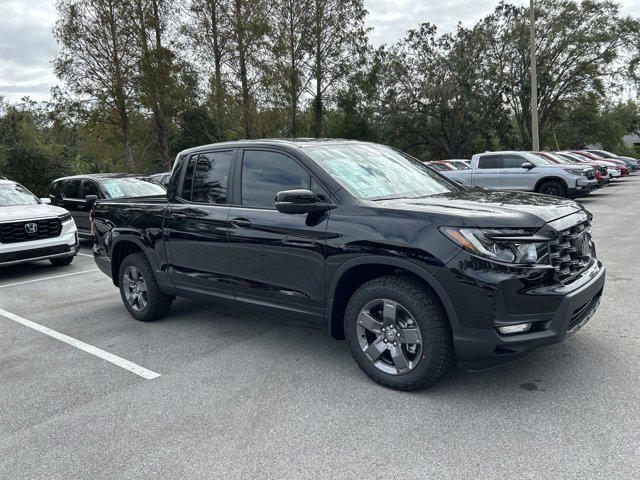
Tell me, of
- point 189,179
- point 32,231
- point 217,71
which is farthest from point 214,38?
point 189,179

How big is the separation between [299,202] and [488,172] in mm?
14494

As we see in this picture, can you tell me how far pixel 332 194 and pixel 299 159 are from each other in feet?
1.57

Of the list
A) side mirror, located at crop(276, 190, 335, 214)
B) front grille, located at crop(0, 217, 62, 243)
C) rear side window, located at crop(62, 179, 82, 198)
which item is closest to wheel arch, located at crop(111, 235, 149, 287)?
side mirror, located at crop(276, 190, 335, 214)

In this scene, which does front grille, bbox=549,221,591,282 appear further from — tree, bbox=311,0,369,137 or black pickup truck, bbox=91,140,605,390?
tree, bbox=311,0,369,137

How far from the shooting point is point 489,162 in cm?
1712

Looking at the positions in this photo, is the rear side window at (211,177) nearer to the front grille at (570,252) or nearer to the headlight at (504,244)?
the headlight at (504,244)

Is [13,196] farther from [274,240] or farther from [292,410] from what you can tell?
[292,410]

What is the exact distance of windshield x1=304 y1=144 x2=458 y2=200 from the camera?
13.3ft

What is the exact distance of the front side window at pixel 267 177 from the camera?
13.7 ft

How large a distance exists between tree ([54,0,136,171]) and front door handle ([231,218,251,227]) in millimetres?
21111

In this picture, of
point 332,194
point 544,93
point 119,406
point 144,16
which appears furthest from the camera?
point 544,93

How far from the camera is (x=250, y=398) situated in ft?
12.0

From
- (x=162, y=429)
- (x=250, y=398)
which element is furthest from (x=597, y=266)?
(x=162, y=429)

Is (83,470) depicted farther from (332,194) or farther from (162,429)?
(332,194)
